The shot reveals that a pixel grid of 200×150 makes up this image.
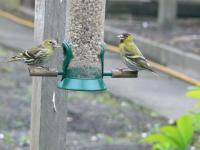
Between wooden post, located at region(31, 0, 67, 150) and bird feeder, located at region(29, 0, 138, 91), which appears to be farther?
bird feeder, located at region(29, 0, 138, 91)

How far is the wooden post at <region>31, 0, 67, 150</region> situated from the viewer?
4.12 metres

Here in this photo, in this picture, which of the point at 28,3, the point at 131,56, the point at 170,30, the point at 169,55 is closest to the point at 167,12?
the point at 170,30

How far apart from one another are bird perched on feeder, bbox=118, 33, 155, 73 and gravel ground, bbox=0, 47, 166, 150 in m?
2.62

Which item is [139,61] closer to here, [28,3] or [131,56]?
[131,56]

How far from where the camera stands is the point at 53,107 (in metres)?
4.18

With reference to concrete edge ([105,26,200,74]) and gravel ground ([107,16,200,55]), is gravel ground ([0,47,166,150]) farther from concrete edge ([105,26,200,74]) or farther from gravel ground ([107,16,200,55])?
gravel ground ([107,16,200,55])

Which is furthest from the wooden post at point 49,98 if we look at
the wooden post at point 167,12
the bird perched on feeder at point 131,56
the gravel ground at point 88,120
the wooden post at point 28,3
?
the wooden post at point 28,3

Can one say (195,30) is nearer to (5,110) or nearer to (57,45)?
(5,110)

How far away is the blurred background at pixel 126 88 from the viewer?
7734mm

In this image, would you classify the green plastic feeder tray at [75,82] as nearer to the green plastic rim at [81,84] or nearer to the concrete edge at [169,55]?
the green plastic rim at [81,84]

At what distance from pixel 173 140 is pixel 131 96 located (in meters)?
5.22

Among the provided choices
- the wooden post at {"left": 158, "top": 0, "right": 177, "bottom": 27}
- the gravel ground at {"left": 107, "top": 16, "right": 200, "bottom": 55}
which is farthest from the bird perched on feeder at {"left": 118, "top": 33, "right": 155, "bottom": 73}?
the wooden post at {"left": 158, "top": 0, "right": 177, "bottom": 27}

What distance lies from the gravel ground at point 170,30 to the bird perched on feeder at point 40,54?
7727 mm

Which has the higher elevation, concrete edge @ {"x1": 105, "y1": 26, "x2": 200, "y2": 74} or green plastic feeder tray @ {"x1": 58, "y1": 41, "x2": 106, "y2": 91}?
green plastic feeder tray @ {"x1": 58, "y1": 41, "x2": 106, "y2": 91}
